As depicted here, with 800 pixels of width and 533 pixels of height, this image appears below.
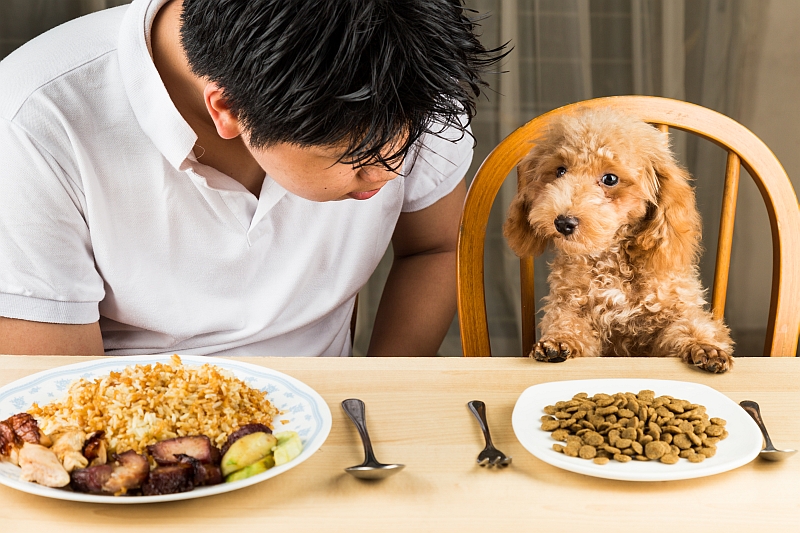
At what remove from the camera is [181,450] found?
0.64 metres

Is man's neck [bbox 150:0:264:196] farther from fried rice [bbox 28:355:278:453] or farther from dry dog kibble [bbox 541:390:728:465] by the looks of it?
dry dog kibble [bbox 541:390:728:465]

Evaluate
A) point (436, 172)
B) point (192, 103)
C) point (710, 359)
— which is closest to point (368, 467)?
point (710, 359)

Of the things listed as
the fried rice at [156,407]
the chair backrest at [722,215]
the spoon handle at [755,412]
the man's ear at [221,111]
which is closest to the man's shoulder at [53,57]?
the man's ear at [221,111]

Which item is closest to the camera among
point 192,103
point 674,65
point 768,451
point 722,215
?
point 768,451

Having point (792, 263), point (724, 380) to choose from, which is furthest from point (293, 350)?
point (792, 263)

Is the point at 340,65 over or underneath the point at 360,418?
over

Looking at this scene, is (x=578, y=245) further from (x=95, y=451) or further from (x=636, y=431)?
(x=95, y=451)

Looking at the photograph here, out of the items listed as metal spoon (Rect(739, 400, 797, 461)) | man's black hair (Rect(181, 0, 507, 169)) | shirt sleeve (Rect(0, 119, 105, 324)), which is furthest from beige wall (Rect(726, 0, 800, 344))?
shirt sleeve (Rect(0, 119, 105, 324))

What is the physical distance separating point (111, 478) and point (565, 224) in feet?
2.38

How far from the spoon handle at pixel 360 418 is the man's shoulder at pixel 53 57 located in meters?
0.65

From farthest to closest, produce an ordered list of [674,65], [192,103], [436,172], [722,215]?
[674,65] → [436,172] → [722,215] → [192,103]

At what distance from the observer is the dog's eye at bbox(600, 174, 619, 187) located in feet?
3.73

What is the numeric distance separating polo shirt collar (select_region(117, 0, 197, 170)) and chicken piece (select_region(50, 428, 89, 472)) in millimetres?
497

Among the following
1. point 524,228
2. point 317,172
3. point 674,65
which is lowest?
point 524,228
